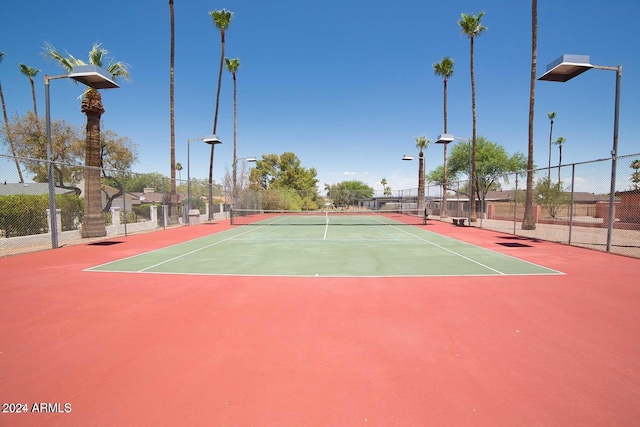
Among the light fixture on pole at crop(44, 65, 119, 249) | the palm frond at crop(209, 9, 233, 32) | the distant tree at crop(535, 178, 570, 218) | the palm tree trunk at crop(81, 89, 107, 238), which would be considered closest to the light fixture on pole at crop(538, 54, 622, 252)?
the light fixture on pole at crop(44, 65, 119, 249)

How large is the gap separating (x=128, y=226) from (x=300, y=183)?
42.1m

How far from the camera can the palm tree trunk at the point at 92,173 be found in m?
15.3

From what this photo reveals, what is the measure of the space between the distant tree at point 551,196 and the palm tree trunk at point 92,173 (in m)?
32.3

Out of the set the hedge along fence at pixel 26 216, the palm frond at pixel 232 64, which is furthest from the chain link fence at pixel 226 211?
the palm frond at pixel 232 64

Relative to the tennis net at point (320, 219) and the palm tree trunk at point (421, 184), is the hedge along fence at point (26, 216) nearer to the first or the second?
the tennis net at point (320, 219)

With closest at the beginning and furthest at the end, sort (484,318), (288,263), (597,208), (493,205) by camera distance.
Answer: (484,318)
(288,263)
(597,208)
(493,205)

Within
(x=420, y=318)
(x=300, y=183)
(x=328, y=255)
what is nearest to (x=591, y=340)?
(x=420, y=318)

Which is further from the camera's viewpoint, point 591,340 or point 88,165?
point 88,165

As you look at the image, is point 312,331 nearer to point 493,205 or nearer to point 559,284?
point 559,284

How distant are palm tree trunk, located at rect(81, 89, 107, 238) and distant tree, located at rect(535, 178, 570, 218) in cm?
3227

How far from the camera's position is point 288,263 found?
30.9ft

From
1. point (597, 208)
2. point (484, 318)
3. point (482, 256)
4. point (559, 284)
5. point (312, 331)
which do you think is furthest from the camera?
point (597, 208)

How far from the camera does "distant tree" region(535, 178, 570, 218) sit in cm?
2656

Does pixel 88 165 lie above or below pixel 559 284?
above
